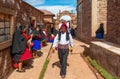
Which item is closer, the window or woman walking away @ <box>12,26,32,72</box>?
the window

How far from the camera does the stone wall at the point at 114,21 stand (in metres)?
10.0

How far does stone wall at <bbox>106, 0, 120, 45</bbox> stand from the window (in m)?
4.56

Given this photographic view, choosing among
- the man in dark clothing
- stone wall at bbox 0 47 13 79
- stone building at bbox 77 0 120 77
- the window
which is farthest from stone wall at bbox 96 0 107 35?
stone wall at bbox 0 47 13 79

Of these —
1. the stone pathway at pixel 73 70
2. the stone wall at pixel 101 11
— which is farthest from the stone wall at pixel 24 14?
the stone wall at pixel 101 11

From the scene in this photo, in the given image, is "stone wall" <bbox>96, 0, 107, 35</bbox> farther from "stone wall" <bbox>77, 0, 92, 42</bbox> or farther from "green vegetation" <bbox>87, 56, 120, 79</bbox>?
"green vegetation" <bbox>87, 56, 120, 79</bbox>

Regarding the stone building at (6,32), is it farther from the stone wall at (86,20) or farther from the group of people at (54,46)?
the stone wall at (86,20)

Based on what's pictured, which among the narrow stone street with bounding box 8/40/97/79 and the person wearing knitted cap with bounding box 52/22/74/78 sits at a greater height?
the person wearing knitted cap with bounding box 52/22/74/78

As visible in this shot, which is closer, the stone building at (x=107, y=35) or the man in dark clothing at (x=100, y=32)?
the stone building at (x=107, y=35)

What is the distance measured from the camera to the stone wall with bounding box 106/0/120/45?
10.0 metres

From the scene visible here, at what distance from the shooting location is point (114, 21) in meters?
10.5

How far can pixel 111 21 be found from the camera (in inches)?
432

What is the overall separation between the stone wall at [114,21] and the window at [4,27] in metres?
4.56

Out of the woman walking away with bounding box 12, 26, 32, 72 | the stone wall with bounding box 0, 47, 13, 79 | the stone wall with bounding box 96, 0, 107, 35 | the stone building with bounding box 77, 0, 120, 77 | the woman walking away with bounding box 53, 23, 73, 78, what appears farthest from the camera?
the stone wall with bounding box 96, 0, 107, 35

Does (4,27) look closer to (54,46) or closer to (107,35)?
(54,46)
